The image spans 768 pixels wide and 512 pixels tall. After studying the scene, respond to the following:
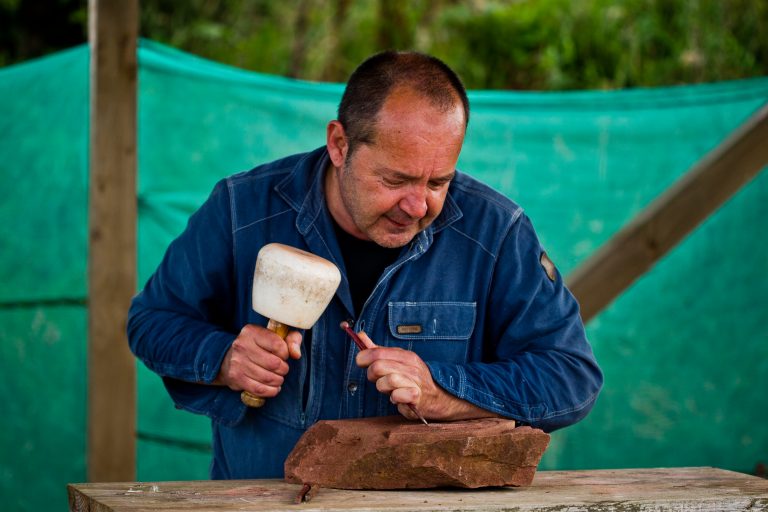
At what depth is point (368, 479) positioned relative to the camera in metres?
2.37

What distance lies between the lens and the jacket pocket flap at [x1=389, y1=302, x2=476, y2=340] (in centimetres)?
285

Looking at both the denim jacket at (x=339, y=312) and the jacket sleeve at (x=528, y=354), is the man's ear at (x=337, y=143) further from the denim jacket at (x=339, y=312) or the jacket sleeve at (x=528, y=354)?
the jacket sleeve at (x=528, y=354)

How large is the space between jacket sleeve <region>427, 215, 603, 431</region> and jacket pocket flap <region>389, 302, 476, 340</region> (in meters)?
0.09

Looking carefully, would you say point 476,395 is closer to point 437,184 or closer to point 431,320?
point 431,320

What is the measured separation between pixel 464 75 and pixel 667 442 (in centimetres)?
553

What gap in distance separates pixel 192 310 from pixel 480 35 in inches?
287

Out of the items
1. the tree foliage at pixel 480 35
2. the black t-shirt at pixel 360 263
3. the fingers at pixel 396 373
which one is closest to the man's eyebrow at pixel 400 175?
the black t-shirt at pixel 360 263

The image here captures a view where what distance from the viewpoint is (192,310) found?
2.91 m

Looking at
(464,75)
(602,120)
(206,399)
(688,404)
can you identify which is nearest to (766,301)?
(688,404)

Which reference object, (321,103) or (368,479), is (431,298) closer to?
(368,479)

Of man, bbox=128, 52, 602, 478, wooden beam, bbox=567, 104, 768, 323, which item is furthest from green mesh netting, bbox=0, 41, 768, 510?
man, bbox=128, 52, 602, 478

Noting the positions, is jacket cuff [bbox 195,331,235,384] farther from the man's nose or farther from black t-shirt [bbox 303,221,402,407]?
the man's nose

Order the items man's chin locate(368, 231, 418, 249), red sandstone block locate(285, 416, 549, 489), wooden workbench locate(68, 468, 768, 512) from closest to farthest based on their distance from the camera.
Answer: wooden workbench locate(68, 468, 768, 512) → red sandstone block locate(285, 416, 549, 489) → man's chin locate(368, 231, 418, 249)

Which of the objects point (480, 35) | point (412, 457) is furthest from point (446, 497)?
point (480, 35)
